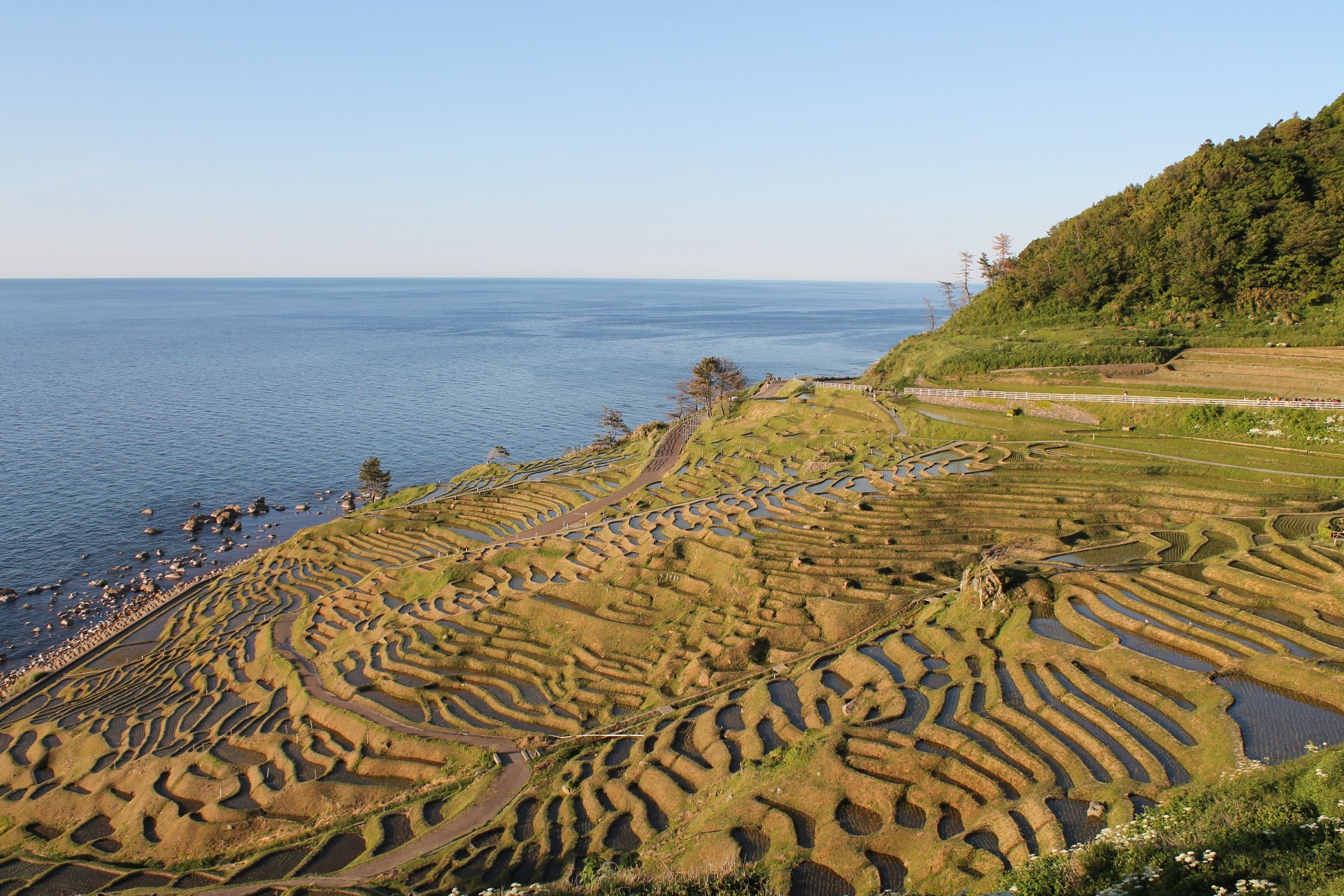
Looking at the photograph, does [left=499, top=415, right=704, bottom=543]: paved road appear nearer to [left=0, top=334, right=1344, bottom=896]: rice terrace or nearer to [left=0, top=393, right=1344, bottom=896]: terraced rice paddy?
[left=0, top=334, right=1344, bottom=896]: rice terrace

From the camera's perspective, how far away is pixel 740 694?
3678 centimetres

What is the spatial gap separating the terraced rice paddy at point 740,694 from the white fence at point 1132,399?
399 inches

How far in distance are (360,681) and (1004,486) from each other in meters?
43.1

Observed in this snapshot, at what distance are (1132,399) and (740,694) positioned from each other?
4850 centimetres

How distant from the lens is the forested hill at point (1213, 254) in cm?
7306

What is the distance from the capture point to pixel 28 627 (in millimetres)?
63125

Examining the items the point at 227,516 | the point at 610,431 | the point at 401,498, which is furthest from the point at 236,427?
the point at 610,431

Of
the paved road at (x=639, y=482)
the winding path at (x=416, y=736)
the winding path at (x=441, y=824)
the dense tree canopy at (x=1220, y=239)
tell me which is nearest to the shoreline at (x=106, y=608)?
the winding path at (x=416, y=736)

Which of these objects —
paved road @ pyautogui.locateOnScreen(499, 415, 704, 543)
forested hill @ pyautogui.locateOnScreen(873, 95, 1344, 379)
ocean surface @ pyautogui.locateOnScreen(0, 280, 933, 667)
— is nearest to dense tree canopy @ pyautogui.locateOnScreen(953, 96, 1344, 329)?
forested hill @ pyautogui.locateOnScreen(873, 95, 1344, 379)

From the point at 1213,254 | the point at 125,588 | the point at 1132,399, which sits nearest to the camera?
the point at 1132,399

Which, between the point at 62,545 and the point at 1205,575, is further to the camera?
the point at 62,545

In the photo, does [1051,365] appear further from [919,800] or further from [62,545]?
[62,545]

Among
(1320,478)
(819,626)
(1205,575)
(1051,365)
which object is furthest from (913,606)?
(1051,365)

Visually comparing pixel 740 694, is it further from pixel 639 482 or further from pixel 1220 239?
pixel 1220 239
